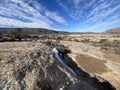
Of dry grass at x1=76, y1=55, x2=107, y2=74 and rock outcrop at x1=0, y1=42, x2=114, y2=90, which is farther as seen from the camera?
dry grass at x1=76, y1=55, x2=107, y2=74

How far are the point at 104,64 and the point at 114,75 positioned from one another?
12.4ft

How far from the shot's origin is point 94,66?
59.4ft

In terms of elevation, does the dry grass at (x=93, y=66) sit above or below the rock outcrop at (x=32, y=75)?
below

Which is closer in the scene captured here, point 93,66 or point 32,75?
point 32,75

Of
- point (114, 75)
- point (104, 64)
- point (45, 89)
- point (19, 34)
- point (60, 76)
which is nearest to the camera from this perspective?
point (45, 89)

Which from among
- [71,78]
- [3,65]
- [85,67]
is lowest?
[85,67]

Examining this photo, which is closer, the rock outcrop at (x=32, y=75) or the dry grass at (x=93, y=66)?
the rock outcrop at (x=32, y=75)

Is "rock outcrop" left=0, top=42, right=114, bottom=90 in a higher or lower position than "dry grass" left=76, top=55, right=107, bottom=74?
higher

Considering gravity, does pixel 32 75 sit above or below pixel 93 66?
above

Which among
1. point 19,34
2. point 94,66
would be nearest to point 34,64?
point 94,66

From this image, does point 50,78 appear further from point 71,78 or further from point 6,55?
point 6,55

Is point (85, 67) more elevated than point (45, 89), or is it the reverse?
point (45, 89)

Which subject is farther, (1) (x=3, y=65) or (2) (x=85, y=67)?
(2) (x=85, y=67)

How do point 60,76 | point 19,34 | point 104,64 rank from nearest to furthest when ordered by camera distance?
point 60,76, point 104,64, point 19,34
